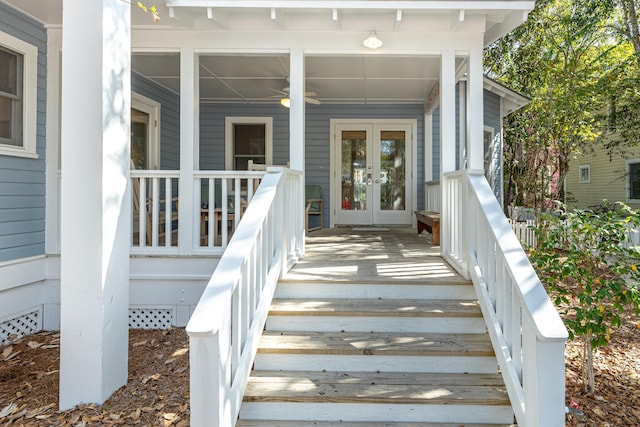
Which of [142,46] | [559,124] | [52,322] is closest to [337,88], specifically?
[142,46]

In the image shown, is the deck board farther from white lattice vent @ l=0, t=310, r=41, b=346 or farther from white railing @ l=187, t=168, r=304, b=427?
white lattice vent @ l=0, t=310, r=41, b=346

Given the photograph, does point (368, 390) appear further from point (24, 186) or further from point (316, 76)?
point (316, 76)

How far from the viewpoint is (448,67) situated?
14.1ft

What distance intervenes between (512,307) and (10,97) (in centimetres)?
459

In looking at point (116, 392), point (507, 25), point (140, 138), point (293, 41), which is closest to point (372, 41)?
point (293, 41)

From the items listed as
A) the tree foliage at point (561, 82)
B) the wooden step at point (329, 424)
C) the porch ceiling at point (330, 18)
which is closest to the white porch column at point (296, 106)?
the porch ceiling at point (330, 18)

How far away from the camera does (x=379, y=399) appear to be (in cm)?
241

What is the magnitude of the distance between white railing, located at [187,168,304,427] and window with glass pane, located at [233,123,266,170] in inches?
173

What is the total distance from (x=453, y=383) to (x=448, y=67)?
3131mm

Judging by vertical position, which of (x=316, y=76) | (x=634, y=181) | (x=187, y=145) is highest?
(x=316, y=76)

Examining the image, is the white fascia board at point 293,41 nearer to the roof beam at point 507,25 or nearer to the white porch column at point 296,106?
the white porch column at point 296,106

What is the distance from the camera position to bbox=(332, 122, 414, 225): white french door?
26.0 feet

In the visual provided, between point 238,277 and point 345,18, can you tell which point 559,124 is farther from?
point 238,277

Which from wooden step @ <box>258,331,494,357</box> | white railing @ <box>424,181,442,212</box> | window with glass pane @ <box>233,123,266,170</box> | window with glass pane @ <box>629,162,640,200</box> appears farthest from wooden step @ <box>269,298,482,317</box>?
window with glass pane @ <box>629,162,640,200</box>
